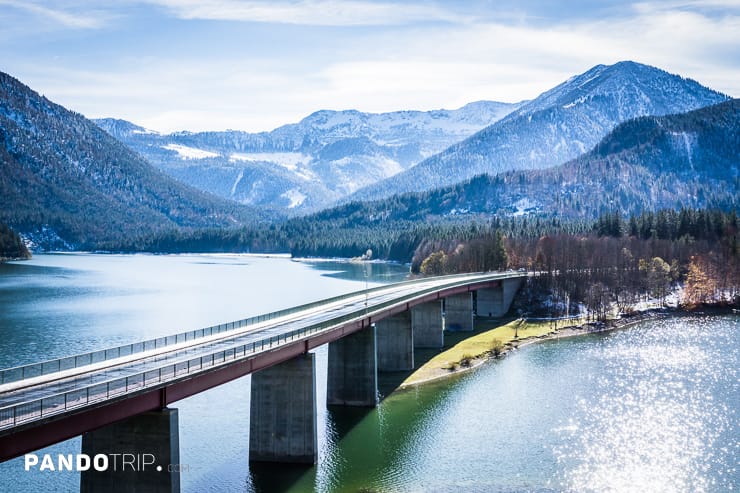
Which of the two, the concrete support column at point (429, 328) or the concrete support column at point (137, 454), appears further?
the concrete support column at point (429, 328)

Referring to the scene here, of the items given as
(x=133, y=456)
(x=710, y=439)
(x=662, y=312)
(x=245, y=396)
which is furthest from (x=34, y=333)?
(x=662, y=312)

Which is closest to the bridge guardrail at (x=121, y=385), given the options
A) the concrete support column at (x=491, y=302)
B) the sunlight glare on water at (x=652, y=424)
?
the sunlight glare on water at (x=652, y=424)

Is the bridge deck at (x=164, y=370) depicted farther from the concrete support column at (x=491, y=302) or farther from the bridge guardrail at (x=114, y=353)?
the concrete support column at (x=491, y=302)

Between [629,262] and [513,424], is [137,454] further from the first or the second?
[629,262]

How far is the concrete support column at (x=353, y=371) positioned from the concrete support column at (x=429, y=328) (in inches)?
1170

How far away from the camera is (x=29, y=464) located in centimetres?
4738

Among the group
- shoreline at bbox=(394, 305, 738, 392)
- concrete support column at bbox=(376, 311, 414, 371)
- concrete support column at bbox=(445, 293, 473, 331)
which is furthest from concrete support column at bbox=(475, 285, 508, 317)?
concrete support column at bbox=(376, 311, 414, 371)

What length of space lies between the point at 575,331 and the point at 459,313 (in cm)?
1582

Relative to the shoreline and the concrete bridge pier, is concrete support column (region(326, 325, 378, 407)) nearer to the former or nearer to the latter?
the shoreline

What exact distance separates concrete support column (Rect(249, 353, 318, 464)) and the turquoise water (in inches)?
47.7

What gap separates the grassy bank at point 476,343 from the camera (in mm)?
81000

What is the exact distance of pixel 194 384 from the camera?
133 feet

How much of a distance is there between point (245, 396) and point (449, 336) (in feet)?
143

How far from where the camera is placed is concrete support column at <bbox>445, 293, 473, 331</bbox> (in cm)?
11031
